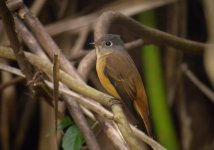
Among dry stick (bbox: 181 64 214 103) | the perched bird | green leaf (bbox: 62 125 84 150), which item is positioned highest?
the perched bird

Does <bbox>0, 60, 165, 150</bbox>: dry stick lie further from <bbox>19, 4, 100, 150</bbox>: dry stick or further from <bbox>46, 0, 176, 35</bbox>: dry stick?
<bbox>46, 0, 176, 35</bbox>: dry stick

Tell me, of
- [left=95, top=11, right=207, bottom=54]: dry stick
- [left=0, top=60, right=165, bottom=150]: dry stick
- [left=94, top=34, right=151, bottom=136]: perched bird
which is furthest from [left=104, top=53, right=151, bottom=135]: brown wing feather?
[left=0, top=60, right=165, bottom=150]: dry stick

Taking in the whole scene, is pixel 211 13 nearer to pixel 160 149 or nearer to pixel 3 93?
pixel 160 149

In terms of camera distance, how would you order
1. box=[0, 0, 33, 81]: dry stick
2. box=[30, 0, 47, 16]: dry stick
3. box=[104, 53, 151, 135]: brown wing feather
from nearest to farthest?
box=[0, 0, 33, 81]: dry stick → box=[104, 53, 151, 135]: brown wing feather → box=[30, 0, 47, 16]: dry stick

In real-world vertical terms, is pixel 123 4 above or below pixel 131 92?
above

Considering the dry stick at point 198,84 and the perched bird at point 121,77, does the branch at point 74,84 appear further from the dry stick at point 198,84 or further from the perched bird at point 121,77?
the dry stick at point 198,84

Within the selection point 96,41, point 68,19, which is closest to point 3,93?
point 68,19

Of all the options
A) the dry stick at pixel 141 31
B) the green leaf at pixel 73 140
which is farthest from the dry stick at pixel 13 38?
the dry stick at pixel 141 31
